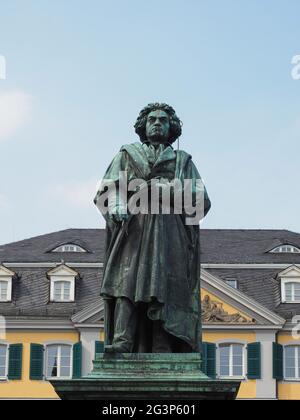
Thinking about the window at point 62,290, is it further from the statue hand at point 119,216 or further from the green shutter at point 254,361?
the statue hand at point 119,216

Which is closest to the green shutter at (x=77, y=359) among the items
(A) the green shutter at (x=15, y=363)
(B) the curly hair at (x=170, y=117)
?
(A) the green shutter at (x=15, y=363)

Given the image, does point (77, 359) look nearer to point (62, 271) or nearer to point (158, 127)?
point (62, 271)

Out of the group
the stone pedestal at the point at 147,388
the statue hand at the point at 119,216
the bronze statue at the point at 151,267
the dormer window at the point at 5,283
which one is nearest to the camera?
the stone pedestal at the point at 147,388

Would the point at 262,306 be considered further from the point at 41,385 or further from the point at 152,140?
the point at 152,140

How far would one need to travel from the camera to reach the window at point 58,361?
52156 millimetres

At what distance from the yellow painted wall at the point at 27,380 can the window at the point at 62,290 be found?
2111 mm

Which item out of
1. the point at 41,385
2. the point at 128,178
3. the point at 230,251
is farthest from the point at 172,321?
the point at 230,251

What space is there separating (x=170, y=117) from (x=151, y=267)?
1514 millimetres

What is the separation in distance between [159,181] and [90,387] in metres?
2.00

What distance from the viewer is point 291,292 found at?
55.0 metres

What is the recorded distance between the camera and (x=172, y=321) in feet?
33.4

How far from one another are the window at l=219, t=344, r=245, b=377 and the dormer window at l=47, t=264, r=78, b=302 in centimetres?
696

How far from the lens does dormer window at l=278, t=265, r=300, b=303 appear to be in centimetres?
5475

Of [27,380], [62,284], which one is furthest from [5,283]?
[27,380]
